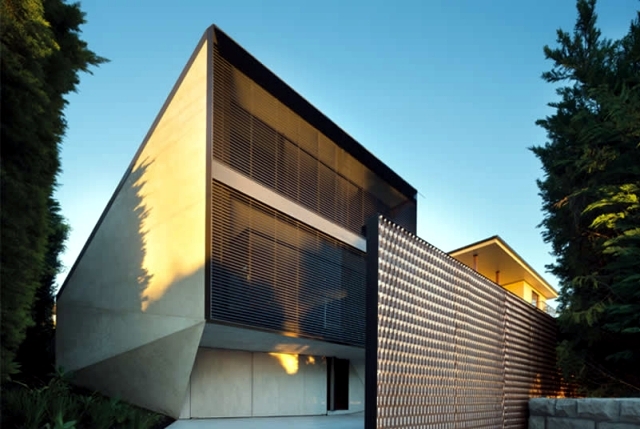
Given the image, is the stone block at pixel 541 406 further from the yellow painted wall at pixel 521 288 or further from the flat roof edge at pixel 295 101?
the yellow painted wall at pixel 521 288

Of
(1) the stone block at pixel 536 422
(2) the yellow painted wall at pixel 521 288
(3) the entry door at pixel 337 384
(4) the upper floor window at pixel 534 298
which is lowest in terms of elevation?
(3) the entry door at pixel 337 384

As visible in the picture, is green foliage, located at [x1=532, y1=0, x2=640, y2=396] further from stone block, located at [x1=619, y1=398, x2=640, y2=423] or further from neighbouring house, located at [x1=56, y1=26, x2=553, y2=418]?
neighbouring house, located at [x1=56, y1=26, x2=553, y2=418]

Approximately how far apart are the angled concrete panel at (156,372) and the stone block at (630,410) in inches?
269

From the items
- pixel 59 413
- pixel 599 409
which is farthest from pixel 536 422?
pixel 59 413

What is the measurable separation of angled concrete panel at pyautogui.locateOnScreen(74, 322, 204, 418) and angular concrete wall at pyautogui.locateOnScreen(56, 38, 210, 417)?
0.07 ft

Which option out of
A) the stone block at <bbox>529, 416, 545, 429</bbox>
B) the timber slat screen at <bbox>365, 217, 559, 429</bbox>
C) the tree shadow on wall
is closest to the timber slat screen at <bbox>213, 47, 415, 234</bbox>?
the tree shadow on wall

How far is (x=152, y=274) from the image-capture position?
11.4 meters

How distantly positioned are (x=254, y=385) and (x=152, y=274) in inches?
186

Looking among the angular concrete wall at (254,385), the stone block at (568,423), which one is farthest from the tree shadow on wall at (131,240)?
the stone block at (568,423)

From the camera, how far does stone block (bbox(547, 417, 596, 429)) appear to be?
7.99m

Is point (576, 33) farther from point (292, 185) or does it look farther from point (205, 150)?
point (205, 150)

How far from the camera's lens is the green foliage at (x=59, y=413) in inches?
287

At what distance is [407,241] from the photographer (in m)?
5.93

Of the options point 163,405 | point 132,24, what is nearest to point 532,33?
point 132,24
